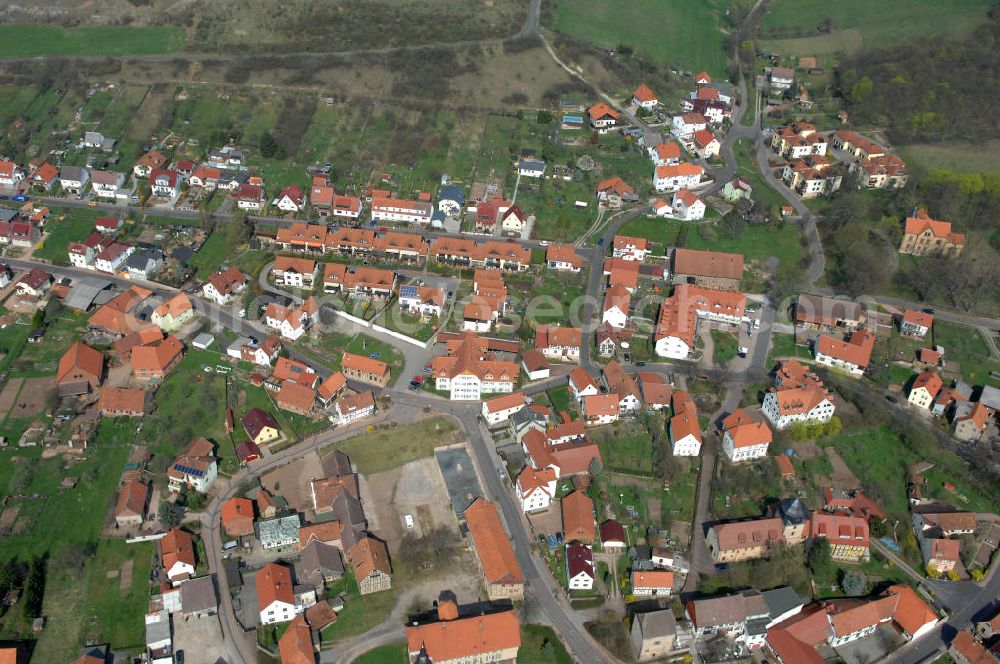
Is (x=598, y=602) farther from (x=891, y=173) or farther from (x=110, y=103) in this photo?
(x=110, y=103)

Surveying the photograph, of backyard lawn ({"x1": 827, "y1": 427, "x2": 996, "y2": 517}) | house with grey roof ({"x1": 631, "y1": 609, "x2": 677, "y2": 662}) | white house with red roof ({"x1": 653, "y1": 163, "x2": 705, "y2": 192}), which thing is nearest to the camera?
house with grey roof ({"x1": 631, "y1": 609, "x2": 677, "y2": 662})

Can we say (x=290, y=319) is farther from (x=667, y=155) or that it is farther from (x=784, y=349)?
(x=667, y=155)

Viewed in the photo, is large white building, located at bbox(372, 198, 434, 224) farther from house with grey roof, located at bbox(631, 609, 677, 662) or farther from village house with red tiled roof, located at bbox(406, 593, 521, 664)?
house with grey roof, located at bbox(631, 609, 677, 662)

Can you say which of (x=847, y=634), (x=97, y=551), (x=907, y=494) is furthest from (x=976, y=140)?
(x=97, y=551)

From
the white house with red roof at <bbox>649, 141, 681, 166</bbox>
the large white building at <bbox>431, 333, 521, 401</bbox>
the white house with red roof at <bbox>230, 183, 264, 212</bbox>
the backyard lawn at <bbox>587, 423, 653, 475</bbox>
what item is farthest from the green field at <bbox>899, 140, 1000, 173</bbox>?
the white house with red roof at <bbox>230, 183, 264, 212</bbox>

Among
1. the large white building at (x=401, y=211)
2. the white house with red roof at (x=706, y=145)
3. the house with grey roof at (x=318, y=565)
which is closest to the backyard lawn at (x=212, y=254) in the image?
the large white building at (x=401, y=211)

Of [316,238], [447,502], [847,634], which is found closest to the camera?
[847,634]
